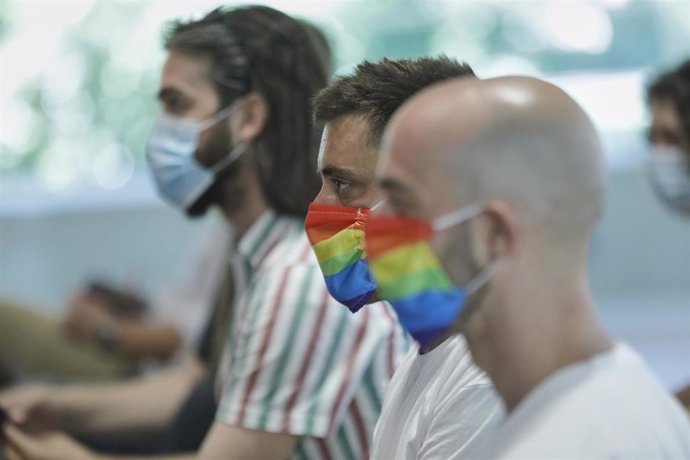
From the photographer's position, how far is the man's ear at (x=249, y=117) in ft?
8.01

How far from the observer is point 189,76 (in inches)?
97.7

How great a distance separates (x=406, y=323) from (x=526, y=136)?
9.0 inches

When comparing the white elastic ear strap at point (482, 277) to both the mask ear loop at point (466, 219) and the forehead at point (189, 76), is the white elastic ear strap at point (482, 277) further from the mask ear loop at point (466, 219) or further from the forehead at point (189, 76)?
the forehead at point (189, 76)

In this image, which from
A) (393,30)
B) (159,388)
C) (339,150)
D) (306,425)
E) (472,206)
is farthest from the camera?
(393,30)

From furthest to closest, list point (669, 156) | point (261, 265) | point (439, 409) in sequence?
1. point (669, 156)
2. point (261, 265)
3. point (439, 409)

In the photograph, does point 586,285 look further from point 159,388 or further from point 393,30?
point 393,30

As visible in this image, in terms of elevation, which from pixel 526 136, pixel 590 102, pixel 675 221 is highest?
pixel 526 136

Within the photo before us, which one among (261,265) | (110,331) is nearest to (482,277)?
(261,265)

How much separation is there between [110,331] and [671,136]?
1.98 metres

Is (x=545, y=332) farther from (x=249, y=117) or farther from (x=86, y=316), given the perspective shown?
(x=86, y=316)

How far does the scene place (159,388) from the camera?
296 cm

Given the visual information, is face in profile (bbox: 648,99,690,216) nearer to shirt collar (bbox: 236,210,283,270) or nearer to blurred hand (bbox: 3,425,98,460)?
shirt collar (bbox: 236,210,283,270)

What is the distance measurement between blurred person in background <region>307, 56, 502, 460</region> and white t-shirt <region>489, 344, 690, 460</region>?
332 millimetres

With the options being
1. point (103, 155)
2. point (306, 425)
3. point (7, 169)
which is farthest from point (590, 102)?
point (306, 425)
